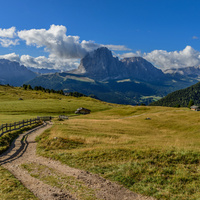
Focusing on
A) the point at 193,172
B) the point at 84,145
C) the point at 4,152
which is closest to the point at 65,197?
the point at 193,172

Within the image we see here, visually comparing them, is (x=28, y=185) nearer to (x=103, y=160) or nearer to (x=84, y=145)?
(x=103, y=160)

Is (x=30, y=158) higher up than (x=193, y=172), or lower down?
lower down

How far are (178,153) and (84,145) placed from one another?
14864mm

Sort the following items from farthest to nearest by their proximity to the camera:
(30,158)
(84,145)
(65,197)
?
1. (84,145)
2. (30,158)
3. (65,197)

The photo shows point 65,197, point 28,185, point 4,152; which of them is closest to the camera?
point 65,197

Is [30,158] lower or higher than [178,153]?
lower

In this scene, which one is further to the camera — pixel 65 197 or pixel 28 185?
pixel 28 185

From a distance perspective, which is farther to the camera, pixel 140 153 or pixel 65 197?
pixel 140 153

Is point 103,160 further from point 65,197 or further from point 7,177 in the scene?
point 7,177

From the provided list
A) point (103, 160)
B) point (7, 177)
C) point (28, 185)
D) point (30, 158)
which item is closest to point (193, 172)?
point (103, 160)

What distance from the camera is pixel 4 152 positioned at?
26.1m

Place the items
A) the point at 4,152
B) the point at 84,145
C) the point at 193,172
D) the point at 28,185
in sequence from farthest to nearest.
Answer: the point at 84,145, the point at 4,152, the point at 193,172, the point at 28,185

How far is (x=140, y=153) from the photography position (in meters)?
20.1

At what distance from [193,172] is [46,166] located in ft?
51.3
